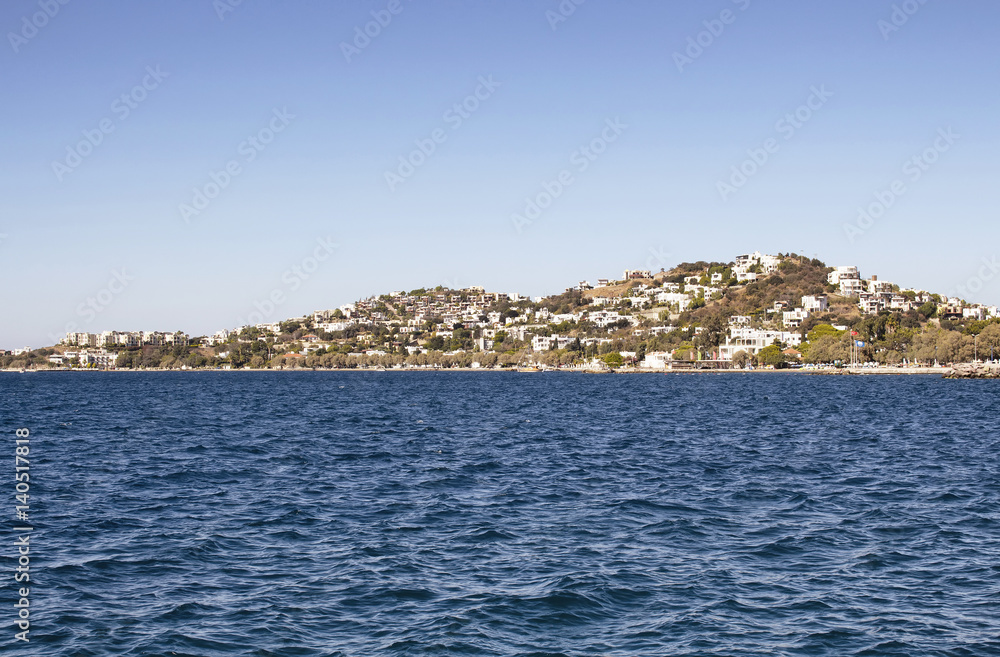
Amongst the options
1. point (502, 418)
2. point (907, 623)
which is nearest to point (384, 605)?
point (907, 623)

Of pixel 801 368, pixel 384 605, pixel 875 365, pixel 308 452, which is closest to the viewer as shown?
pixel 384 605

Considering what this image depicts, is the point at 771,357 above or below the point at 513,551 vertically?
above

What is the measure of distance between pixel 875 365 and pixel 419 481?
156m

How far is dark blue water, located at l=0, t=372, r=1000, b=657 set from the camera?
38.1ft

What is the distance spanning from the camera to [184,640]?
450 inches

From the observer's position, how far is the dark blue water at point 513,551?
11.6m

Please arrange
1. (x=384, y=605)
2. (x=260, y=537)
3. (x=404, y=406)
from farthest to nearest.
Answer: (x=404, y=406) → (x=260, y=537) → (x=384, y=605)

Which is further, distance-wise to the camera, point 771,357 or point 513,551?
point 771,357

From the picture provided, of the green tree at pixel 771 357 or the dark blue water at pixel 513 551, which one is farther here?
the green tree at pixel 771 357

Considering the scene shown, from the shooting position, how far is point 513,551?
1594cm

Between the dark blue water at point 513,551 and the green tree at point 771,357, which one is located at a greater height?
the green tree at point 771,357

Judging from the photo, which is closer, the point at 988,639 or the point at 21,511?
the point at 988,639

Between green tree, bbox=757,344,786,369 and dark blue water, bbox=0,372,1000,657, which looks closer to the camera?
dark blue water, bbox=0,372,1000,657

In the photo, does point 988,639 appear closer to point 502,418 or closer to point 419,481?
point 419,481
